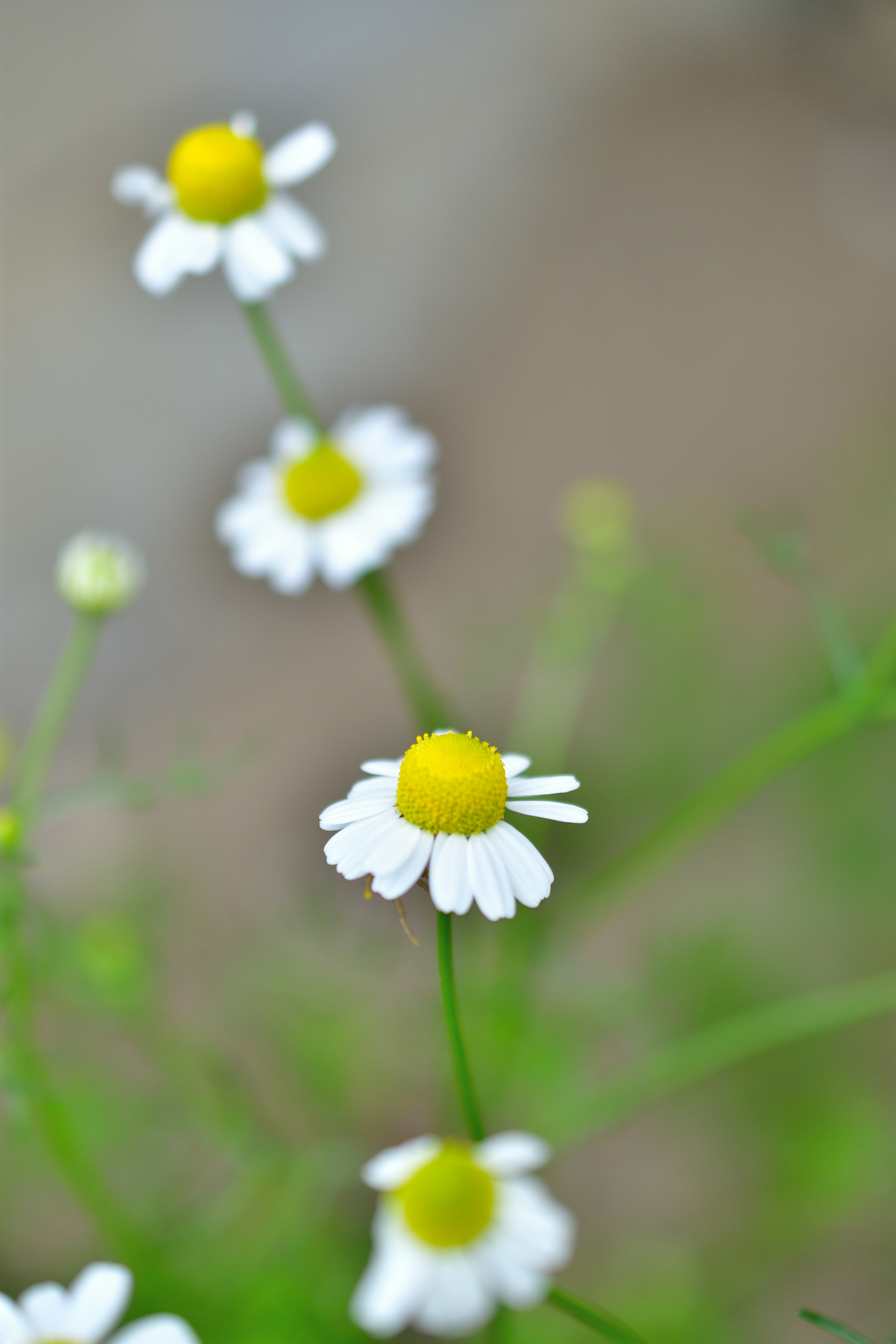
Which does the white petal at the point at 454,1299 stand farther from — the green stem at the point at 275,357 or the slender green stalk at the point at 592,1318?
the green stem at the point at 275,357

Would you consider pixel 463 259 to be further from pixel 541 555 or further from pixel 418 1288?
pixel 418 1288

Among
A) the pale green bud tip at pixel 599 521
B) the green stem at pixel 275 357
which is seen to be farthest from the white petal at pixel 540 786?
the pale green bud tip at pixel 599 521

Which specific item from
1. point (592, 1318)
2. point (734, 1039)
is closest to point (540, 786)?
point (592, 1318)

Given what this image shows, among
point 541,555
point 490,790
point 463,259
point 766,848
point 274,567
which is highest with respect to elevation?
point 463,259

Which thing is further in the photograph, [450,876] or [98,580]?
[98,580]

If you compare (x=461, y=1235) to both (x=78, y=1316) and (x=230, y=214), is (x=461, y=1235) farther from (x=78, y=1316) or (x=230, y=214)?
(x=230, y=214)

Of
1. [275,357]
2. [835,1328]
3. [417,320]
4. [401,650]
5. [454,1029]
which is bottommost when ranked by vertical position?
[835,1328]

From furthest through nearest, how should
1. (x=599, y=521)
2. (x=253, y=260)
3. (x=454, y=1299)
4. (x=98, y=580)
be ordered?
1. (x=599, y=521)
2. (x=98, y=580)
3. (x=253, y=260)
4. (x=454, y=1299)

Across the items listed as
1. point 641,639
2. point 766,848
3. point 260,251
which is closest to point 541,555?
point 641,639
